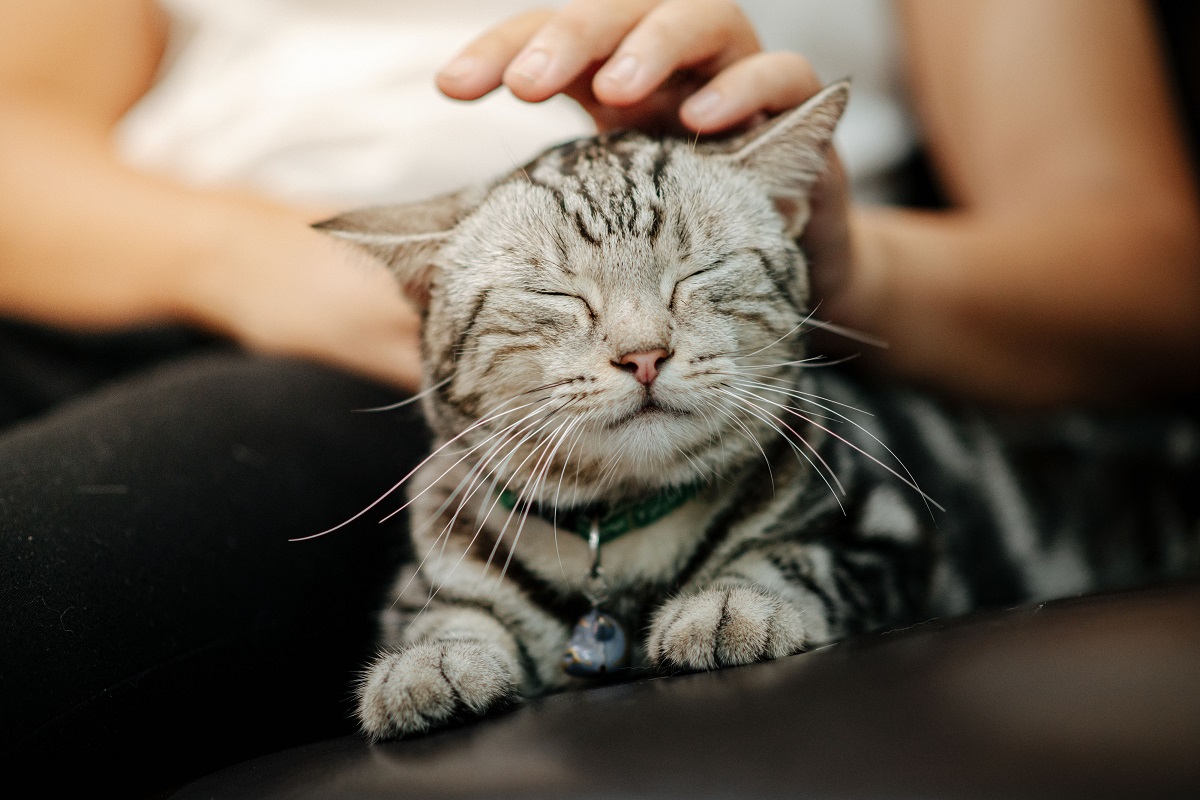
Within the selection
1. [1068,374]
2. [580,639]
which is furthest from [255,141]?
[1068,374]

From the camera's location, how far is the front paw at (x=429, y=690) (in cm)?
60

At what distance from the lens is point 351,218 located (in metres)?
0.79

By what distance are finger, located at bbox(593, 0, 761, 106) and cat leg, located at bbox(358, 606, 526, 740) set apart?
48cm

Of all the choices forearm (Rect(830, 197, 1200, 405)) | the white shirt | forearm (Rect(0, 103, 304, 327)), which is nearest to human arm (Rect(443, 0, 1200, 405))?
forearm (Rect(830, 197, 1200, 405))

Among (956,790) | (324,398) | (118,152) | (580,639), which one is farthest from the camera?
(118,152)

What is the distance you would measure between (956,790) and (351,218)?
66 cm

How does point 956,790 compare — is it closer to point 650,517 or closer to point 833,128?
point 650,517

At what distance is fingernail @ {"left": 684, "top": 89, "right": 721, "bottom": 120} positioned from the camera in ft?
2.53

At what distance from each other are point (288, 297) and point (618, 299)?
1.96ft

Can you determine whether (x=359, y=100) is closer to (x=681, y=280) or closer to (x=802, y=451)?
(x=681, y=280)

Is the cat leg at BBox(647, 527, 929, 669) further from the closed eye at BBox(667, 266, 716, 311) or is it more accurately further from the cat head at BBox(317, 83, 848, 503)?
the closed eye at BBox(667, 266, 716, 311)

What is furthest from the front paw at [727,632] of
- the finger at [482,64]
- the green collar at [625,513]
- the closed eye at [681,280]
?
the finger at [482,64]

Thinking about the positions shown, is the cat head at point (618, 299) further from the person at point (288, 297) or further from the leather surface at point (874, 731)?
the leather surface at point (874, 731)

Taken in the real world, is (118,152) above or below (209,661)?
above
